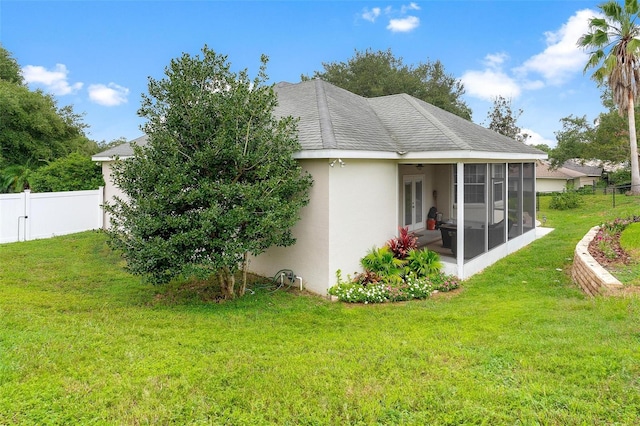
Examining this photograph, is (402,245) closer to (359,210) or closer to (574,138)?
(359,210)

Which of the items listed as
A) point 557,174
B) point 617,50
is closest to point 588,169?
point 557,174

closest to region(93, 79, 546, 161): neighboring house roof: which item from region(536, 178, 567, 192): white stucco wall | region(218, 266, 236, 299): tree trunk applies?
region(218, 266, 236, 299): tree trunk

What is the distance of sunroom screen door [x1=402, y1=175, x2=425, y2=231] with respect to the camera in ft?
42.4

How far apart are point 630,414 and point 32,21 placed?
732 inches

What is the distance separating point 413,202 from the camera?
44.3 ft

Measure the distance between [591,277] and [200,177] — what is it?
7.65 m

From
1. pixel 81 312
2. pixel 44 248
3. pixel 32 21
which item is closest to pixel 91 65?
pixel 32 21

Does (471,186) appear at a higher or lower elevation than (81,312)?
higher

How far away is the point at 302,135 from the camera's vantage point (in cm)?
930

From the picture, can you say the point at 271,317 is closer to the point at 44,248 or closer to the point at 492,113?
the point at 44,248

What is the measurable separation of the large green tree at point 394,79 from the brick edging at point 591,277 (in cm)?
2302

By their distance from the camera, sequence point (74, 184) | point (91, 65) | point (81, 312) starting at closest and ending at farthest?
point (81, 312) → point (74, 184) → point (91, 65)

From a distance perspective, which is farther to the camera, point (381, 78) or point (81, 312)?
point (381, 78)

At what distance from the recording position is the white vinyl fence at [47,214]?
1290 cm
